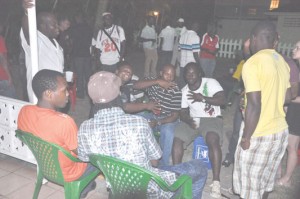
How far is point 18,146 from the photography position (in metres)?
3.89

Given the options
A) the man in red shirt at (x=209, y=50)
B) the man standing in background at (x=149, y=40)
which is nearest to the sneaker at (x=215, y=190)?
the man in red shirt at (x=209, y=50)

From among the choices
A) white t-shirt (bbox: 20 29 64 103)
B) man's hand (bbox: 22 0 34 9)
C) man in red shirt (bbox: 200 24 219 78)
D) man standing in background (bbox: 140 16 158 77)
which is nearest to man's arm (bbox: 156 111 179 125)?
white t-shirt (bbox: 20 29 64 103)

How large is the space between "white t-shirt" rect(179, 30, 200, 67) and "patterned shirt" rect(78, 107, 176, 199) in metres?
5.33

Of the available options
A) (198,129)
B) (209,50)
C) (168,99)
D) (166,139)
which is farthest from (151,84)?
(209,50)

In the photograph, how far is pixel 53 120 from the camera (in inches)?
102

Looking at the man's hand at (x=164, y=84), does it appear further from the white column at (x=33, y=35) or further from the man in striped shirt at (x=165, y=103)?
the white column at (x=33, y=35)

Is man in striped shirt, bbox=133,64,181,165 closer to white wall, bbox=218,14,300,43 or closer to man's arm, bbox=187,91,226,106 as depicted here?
man's arm, bbox=187,91,226,106

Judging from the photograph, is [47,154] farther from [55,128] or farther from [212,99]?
[212,99]

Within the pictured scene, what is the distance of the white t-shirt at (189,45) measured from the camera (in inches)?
292

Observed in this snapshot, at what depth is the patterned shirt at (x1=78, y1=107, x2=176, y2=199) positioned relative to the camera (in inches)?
90.6

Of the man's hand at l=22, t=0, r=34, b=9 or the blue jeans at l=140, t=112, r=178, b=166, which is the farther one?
the blue jeans at l=140, t=112, r=178, b=166

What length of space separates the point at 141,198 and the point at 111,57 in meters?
4.82

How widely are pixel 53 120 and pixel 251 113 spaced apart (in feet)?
5.38

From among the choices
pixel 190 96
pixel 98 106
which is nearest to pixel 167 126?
pixel 190 96
